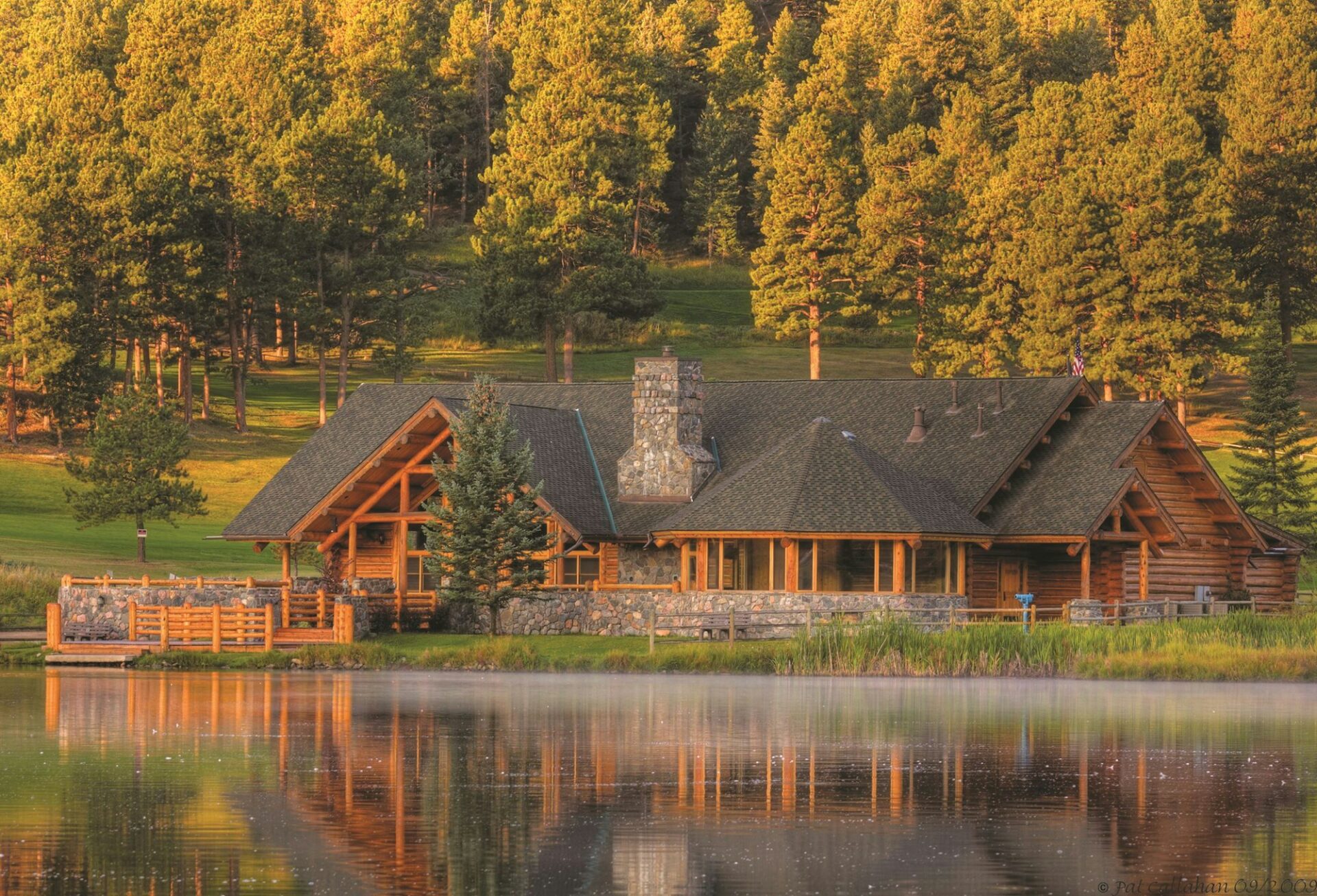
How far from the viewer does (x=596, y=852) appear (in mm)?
18141

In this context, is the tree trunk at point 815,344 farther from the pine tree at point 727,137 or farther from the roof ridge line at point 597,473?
the roof ridge line at point 597,473

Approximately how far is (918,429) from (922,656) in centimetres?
1740

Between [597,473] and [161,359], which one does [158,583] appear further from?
[161,359]

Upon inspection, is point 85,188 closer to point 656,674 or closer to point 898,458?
point 898,458

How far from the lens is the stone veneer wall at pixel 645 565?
55750 millimetres

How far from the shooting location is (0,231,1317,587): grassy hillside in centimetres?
7488

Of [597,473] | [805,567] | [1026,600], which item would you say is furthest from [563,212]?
[1026,600]

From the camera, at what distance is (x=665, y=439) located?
57219 millimetres

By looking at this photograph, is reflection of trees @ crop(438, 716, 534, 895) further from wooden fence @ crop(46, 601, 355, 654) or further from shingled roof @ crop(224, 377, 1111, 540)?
shingled roof @ crop(224, 377, 1111, 540)

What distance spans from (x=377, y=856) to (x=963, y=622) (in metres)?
31.6

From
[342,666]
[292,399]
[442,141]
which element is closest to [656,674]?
[342,666]

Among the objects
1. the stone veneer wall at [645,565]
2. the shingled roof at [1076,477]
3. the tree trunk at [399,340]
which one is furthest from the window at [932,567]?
the tree trunk at [399,340]

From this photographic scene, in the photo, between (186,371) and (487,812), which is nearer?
(487,812)

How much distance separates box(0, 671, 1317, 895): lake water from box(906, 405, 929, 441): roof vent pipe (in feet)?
70.4
